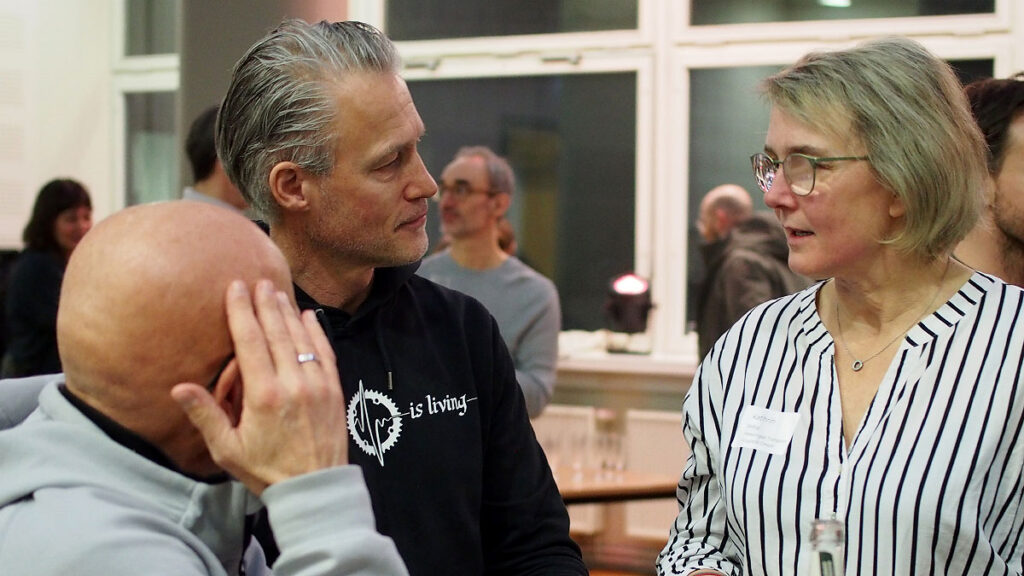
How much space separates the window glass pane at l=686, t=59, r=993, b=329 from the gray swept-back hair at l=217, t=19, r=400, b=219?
4968 millimetres

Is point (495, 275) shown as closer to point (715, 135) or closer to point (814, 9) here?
point (715, 135)

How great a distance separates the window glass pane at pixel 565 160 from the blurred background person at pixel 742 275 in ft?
3.47

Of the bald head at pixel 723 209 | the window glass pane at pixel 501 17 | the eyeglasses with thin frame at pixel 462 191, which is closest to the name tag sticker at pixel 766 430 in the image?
the eyeglasses with thin frame at pixel 462 191

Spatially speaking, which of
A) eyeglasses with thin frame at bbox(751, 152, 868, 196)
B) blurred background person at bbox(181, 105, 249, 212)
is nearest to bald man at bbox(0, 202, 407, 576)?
eyeglasses with thin frame at bbox(751, 152, 868, 196)

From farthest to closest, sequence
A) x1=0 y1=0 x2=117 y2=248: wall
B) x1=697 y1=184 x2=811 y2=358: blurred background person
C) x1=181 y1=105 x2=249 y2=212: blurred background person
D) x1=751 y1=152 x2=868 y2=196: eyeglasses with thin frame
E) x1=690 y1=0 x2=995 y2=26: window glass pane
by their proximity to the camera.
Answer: x1=690 y1=0 x2=995 y2=26: window glass pane < x1=0 y1=0 x2=117 y2=248: wall < x1=697 y1=184 x2=811 y2=358: blurred background person < x1=181 y1=105 x2=249 y2=212: blurred background person < x1=751 y1=152 x2=868 y2=196: eyeglasses with thin frame

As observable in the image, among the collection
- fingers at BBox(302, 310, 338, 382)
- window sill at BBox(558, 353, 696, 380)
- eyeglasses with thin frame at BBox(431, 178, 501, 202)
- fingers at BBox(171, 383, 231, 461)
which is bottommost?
window sill at BBox(558, 353, 696, 380)

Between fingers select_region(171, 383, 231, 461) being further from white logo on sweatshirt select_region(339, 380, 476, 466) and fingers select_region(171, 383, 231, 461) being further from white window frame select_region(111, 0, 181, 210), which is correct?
white window frame select_region(111, 0, 181, 210)

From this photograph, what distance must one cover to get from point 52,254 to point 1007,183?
12.6 ft

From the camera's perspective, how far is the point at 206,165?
137 inches

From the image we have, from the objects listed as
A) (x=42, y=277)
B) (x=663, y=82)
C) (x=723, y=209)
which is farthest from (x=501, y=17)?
(x=42, y=277)

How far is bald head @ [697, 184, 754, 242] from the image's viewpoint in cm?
614

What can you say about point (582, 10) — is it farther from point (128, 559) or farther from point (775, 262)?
point (128, 559)

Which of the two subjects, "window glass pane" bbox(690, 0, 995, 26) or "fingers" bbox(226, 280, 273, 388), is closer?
"fingers" bbox(226, 280, 273, 388)

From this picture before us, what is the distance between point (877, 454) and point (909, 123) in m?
0.49
